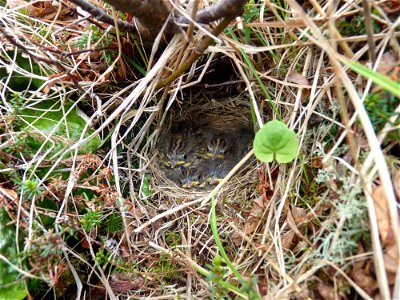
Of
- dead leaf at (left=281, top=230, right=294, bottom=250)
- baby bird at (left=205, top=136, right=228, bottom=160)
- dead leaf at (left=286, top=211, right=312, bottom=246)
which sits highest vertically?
dead leaf at (left=286, top=211, right=312, bottom=246)

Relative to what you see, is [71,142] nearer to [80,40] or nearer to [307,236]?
[80,40]

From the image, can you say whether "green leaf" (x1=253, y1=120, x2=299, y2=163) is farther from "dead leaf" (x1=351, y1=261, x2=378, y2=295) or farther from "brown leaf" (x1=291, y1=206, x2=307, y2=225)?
"dead leaf" (x1=351, y1=261, x2=378, y2=295)

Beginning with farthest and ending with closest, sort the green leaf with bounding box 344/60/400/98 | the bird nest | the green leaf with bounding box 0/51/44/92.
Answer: the bird nest < the green leaf with bounding box 0/51/44/92 < the green leaf with bounding box 344/60/400/98

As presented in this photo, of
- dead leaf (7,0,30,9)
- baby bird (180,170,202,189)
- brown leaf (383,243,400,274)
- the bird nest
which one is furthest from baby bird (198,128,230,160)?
brown leaf (383,243,400,274)

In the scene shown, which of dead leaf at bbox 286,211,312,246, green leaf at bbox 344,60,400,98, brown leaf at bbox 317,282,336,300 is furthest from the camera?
dead leaf at bbox 286,211,312,246

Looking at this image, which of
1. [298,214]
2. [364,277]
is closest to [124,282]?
[298,214]

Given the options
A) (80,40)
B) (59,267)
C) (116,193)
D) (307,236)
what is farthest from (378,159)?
(80,40)

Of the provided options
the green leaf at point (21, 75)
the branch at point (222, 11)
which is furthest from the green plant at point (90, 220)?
the branch at point (222, 11)
